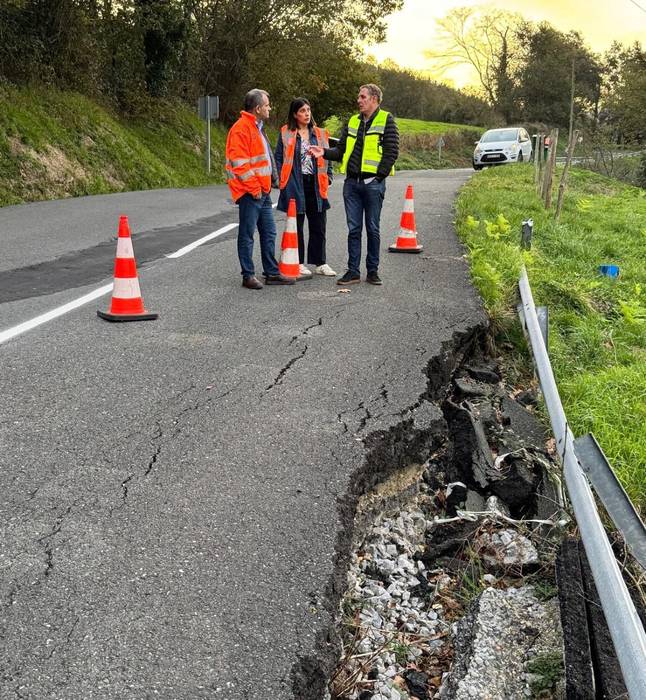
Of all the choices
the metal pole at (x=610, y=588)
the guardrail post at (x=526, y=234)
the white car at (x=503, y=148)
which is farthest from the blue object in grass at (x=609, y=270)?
the white car at (x=503, y=148)

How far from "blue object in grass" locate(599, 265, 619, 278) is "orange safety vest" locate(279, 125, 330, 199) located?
3.84 m

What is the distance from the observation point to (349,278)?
7746mm

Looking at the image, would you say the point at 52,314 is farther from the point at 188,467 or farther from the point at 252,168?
the point at 188,467

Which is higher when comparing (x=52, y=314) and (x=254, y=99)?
(x=254, y=99)

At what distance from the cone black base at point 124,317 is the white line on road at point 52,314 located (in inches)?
13.8

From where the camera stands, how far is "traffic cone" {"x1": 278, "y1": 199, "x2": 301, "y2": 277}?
7832 mm

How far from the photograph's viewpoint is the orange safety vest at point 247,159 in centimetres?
700

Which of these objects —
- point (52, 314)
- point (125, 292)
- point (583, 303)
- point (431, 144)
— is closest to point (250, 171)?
point (125, 292)

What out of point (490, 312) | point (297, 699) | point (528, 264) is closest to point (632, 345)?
point (490, 312)

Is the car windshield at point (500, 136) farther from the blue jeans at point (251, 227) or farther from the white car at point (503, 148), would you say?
the blue jeans at point (251, 227)

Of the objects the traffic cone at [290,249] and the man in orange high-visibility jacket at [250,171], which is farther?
the traffic cone at [290,249]

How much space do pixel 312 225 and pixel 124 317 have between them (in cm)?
290

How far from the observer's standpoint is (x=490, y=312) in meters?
6.62

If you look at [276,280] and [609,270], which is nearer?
[276,280]
